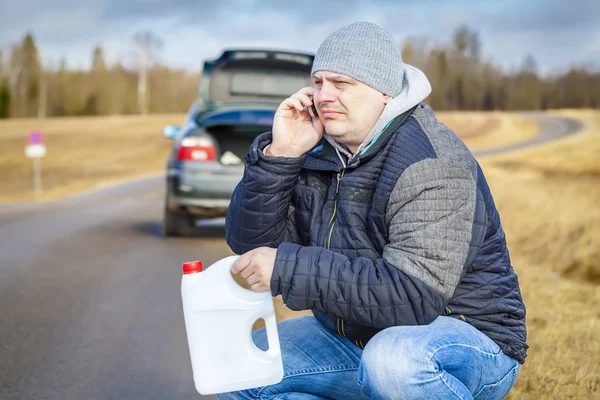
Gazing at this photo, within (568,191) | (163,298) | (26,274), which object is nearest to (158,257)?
(26,274)

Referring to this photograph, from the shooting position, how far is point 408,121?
10.2 feet

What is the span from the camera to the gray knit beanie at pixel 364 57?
310cm

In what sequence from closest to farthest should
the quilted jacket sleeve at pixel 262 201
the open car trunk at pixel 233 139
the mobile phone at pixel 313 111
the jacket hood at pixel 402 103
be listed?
the jacket hood at pixel 402 103, the quilted jacket sleeve at pixel 262 201, the mobile phone at pixel 313 111, the open car trunk at pixel 233 139

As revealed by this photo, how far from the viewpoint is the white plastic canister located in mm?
2932

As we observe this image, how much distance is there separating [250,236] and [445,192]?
928 millimetres

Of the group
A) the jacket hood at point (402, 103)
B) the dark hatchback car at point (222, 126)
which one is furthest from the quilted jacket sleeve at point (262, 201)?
the dark hatchback car at point (222, 126)

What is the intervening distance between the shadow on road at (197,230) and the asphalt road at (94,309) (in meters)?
0.01

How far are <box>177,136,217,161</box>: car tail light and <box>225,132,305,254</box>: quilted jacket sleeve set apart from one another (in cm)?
572

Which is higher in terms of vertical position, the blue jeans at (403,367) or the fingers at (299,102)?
the fingers at (299,102)

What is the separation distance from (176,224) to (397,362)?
24.7ft

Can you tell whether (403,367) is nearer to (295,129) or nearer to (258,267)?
(258,267)

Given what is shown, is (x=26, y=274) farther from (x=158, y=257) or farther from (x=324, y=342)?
(x=324, y=342)

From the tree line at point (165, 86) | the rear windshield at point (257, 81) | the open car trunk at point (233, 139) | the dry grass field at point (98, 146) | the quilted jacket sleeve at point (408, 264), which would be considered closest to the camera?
the quilted jacket sleeve at point (408, 264)

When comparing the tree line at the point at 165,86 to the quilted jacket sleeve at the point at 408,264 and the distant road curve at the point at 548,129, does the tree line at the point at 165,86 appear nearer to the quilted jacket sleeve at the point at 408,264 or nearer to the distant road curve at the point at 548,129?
the distant road curve at the point at 548,129
